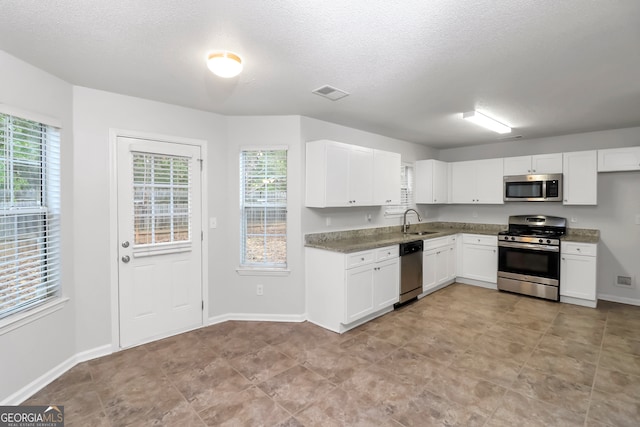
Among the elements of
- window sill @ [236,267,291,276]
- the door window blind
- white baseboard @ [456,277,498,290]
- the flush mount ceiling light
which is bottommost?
white baseboard @ [456,277,498,290]

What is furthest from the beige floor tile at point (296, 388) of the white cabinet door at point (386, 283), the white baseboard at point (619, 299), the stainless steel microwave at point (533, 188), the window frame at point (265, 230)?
the white baseboard at point (619, 299)

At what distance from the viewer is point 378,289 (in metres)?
3.78

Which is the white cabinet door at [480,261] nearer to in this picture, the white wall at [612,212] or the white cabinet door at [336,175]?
the white wall at [612,212]

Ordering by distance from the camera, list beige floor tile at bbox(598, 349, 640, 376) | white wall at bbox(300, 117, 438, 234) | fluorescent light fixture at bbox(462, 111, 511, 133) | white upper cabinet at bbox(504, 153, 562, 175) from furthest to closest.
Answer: white upper cabinet at bbox(504, 153, 562, 175)
white wall at bbox(300, 117, 438, 234)
fluorescent light fixture at bbox(462, 111, 511, 133)
beige floor tile at bbox(598, 349, 640, 376)

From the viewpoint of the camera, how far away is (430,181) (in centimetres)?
554

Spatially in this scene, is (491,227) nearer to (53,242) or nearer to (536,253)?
(536,253)

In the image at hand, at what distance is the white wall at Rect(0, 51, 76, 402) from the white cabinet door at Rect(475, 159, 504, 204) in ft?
18.7

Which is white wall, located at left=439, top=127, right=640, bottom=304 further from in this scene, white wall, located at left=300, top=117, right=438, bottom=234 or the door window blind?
the door window blind

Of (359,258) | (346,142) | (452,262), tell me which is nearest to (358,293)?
(359,258)

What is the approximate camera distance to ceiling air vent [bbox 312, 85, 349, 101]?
283 cm

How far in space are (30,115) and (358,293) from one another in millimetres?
3315

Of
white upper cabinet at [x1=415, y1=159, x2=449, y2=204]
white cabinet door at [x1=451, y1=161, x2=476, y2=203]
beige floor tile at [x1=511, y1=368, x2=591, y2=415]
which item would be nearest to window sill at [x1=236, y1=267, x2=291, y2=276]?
beige floor tile at [x1=511, y1=368, x2=591, y2=415]

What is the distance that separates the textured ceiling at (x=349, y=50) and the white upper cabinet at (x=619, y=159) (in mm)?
1098

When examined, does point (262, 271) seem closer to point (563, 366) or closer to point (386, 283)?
point (386, 283)
